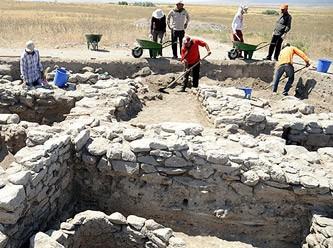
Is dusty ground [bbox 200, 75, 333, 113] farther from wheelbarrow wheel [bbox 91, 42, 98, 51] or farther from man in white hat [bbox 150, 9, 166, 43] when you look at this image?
wheelbarrow wheel [bbox 91, 42, 98, 51]

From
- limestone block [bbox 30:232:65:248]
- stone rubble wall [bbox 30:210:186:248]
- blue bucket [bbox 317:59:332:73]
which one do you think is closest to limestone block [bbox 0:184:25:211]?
limestone block [bbox 30:232:65:248]

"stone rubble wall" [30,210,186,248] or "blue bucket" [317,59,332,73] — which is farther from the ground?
"blue bucket" [317,59,332,73]

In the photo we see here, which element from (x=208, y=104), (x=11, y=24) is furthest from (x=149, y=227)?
(x=11, y=24)

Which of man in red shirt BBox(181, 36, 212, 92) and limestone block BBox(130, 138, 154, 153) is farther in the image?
man in red shirt BBox(181, 36, 212, 92)

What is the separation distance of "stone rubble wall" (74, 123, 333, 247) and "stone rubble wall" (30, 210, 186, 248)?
0.82 meters

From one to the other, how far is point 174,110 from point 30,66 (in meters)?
3.80

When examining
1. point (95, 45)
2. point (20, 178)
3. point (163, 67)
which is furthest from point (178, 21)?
point (20, 178)

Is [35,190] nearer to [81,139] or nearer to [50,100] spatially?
[81,139]

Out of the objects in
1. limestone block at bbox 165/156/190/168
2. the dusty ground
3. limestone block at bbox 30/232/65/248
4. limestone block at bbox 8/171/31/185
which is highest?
limestone block at bbox 8/171/31/185

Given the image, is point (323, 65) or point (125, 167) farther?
point (323, 65)

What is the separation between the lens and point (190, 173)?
650cm

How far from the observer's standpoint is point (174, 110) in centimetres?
1062

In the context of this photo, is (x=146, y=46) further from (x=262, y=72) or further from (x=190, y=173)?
(x=190, y=173)

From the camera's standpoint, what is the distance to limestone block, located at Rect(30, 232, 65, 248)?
502 centimetres
